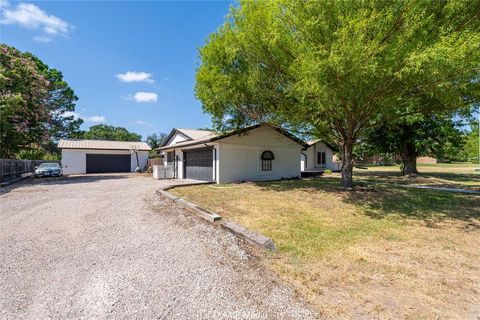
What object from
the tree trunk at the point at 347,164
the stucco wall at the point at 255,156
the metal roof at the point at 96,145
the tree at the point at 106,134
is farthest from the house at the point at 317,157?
the tree at the point at 106,134

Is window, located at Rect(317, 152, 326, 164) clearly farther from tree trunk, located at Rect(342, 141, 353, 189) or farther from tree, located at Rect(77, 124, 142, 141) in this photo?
tree, located at Rect(77, 124, 142, 141)

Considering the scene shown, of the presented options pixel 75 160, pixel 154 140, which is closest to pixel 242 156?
pixel 75 160

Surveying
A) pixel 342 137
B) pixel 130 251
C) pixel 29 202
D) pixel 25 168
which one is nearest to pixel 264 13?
pixel 342 137

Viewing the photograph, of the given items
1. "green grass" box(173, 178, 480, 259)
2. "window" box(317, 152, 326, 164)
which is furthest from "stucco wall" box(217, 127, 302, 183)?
"window" box(317, 152, 326, 164)

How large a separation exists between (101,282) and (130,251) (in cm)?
110

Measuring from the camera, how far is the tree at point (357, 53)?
656cm

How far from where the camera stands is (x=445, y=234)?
5.45m

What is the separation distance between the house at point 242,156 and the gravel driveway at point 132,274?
897 centimetres

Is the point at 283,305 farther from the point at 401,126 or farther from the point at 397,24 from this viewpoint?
the point at 401,126

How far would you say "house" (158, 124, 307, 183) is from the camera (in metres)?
15.3

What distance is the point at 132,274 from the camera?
3.65m

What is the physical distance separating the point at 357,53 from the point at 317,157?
22457 millimetres

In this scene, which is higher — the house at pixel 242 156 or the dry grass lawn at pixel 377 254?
the house at pixel 242 156

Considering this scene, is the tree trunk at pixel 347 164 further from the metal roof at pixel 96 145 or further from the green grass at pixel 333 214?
the metal roof at pixel 96 145
